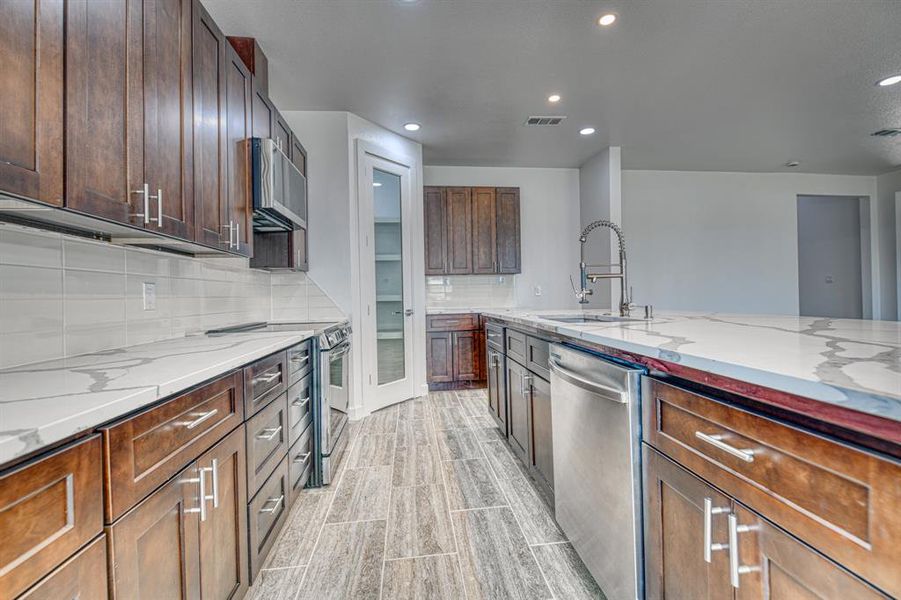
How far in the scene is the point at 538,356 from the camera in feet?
6.68

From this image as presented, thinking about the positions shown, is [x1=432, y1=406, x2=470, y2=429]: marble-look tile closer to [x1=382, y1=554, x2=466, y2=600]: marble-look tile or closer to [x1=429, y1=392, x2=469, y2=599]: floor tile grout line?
[x1=429, y1=392, x2=469, y2=599]: floor tile grout line

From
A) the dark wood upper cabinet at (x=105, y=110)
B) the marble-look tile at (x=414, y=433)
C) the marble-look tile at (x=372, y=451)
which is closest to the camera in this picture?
the dark wood upper cabinet at (x=105, y=110)

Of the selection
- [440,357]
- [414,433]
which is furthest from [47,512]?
[440,357]

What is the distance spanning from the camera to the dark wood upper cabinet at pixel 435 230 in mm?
4934

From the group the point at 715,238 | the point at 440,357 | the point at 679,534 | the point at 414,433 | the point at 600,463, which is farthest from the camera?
the point at 715,238

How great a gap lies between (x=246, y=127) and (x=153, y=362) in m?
1.44

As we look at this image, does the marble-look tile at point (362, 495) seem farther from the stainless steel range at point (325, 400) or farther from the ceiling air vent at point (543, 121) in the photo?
the ceiling air vent at point (543, 121)

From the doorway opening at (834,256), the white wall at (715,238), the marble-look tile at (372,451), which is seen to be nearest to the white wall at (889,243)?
the doorway opening at (834,256)

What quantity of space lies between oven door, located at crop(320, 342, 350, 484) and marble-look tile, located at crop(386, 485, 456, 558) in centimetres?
46

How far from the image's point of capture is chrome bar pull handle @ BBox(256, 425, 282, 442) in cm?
154

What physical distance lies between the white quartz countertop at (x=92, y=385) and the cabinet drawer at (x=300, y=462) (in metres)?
0.70

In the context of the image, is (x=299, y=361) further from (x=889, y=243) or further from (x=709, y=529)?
(x=889, y=243)

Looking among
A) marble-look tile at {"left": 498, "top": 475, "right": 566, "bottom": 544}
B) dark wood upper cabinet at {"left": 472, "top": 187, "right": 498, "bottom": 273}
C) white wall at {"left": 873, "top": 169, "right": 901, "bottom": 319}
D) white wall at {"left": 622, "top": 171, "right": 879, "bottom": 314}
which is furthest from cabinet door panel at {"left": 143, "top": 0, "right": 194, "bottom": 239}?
white wall at {"left": 873, "top": 169, "right": 901, "bottom": 319}

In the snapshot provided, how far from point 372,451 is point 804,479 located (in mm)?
2539
